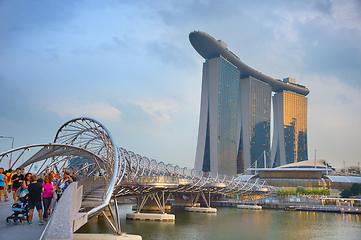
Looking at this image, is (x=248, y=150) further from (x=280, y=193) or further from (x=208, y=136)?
(x=280, y=193)

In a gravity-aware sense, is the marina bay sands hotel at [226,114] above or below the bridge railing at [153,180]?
above

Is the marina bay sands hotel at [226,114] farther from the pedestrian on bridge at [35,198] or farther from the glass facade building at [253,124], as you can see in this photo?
the pedestrian on bridge at [35,198]

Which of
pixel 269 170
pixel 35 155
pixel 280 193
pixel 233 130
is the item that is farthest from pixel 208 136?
Result: pixel 35 155

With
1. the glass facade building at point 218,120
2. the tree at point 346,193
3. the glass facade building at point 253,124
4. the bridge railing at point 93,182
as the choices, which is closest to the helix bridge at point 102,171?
the bridge railing at point 93,182

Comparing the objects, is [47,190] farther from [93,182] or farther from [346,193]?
[346,193]

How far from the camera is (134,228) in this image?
45.4 metres

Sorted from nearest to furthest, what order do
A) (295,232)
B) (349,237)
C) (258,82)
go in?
(349,237), (295,232), (258,82)

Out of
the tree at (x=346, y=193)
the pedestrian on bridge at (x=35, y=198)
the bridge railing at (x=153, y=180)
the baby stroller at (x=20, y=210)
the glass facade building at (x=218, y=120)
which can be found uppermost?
the glass facade building at (x=218, y=120)

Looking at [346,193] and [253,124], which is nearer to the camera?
[346,193]

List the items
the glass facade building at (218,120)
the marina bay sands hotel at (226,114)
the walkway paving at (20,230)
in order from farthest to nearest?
the marina bay sands hotel at (226,114) → the glass facade building at (218,120) → the walkway paving at (20,230)

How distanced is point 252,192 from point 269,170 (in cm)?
2655

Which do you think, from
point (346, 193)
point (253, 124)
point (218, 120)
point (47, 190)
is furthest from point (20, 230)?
point (253, 124)

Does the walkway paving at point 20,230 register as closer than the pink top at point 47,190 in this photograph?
Yes

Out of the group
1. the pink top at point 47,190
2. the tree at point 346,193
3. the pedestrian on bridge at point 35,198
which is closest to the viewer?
the pedestrian on bridge at point 35,198
